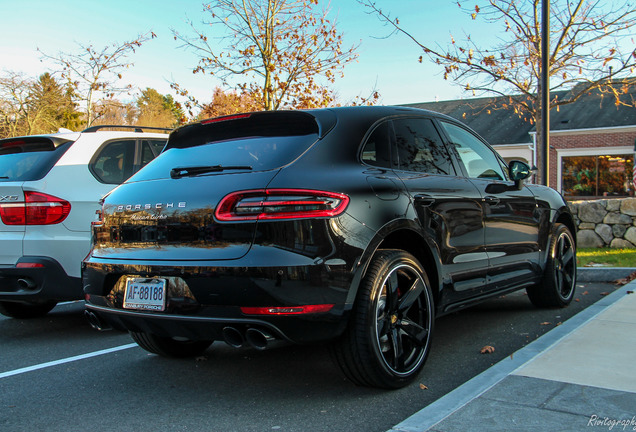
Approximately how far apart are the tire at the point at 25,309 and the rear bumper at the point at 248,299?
353 cm

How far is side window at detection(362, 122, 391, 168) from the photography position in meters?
3.73

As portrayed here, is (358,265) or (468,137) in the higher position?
(468,137)

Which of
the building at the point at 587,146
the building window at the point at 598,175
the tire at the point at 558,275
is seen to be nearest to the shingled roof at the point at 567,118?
the building at the point at 587,146

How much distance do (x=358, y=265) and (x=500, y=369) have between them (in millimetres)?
1137

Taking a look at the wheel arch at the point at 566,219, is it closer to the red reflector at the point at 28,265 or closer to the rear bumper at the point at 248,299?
the rear bumper at the point at 248,299

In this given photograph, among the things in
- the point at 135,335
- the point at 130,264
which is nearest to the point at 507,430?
the point at 130,264

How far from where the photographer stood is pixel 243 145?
11.8ft

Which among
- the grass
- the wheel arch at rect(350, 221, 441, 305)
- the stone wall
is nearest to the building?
the stone wall

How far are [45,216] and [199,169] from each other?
2297 millimetres

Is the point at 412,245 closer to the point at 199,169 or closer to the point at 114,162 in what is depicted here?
the point at 199,169

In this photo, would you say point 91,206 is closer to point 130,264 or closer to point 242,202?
point 130,264

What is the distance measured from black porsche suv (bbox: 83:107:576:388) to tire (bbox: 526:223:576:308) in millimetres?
1550

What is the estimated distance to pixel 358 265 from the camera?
3.25 metres

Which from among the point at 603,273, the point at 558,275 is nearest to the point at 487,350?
the point at 558,275
